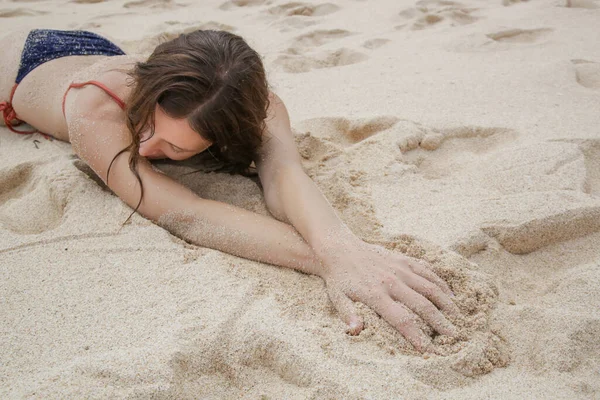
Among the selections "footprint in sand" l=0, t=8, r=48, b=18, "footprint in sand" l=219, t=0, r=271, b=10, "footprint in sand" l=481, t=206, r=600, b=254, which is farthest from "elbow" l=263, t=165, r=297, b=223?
"footprint in sand" l=0, t=8, r=48, b=18

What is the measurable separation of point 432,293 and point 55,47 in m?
2.05

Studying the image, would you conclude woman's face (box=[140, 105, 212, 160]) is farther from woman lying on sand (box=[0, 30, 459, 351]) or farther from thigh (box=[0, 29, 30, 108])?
thigh (box=[0, 29, 30, 108])

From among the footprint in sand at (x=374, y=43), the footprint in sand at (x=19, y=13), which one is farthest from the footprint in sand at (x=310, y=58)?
the footprint in sand at (x=19, y=13)

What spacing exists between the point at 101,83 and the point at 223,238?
0.79 m

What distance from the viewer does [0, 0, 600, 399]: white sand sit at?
1.19 meters

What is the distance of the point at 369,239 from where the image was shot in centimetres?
165

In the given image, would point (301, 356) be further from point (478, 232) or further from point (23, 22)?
point (23, 22)

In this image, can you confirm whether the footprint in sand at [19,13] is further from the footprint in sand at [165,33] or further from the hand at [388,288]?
the hand at [388,288]

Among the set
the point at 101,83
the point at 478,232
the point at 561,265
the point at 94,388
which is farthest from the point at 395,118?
the point at 94,388

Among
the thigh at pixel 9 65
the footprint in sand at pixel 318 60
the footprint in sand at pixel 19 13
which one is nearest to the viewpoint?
the thigh at pixel 9 65

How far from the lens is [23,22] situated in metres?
3.91

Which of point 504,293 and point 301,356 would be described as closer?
point 301,356

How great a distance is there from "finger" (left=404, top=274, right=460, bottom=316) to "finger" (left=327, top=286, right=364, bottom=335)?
0.57 ft

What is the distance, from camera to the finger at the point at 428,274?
1.43 m
